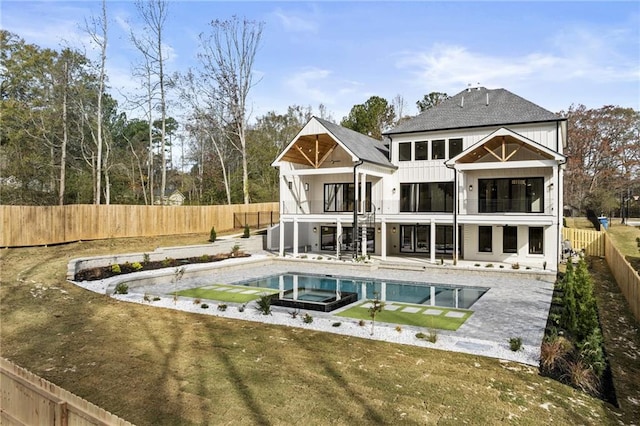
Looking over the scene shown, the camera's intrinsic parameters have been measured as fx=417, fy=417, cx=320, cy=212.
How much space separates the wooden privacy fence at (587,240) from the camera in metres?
22.6

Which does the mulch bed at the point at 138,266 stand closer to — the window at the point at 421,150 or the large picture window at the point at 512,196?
the window at the point at 421,150

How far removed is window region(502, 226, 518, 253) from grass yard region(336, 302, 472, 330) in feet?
32.4

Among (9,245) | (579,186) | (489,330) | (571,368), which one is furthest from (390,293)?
(579,186)

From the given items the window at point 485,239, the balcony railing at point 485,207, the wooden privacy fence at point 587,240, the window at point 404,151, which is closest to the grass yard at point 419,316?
the balcony railing at point 485,207

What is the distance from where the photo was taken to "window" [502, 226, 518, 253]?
20.0 metres

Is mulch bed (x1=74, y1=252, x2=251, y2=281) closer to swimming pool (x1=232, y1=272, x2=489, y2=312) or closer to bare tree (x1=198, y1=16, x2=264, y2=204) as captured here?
swimming pool (x1=232, y1=272, x2=489, y2=312)

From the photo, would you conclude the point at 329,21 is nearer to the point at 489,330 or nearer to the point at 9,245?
the point at 489,330

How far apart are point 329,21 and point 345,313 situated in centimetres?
1114

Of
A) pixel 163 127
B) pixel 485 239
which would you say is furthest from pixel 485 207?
pixel 163 127

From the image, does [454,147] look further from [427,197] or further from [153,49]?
[153,49]

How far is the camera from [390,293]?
14.7m

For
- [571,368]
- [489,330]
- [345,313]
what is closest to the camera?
[571,368]

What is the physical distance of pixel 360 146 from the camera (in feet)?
75.0

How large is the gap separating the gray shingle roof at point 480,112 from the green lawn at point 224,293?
13.0 meters
